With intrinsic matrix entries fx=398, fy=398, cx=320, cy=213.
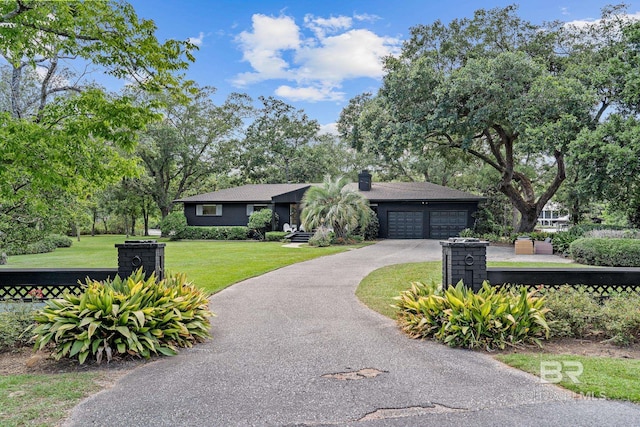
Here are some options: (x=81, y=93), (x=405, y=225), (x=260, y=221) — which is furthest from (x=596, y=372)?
(x=260, y=221)

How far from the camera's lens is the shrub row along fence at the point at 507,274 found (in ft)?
18.9

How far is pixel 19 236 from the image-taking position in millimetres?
8406

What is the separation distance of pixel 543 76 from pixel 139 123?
1719cm

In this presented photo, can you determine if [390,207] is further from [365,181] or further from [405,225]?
[365,181]

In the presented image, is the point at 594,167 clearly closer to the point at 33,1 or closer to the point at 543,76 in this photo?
the point at 543,76

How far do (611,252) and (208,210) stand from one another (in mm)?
22189

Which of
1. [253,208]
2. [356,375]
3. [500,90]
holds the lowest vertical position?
[356,375]

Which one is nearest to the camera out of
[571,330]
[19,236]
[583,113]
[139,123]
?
[571,330]

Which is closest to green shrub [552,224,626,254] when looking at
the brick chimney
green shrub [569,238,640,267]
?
green shrub [569,238,640,267]

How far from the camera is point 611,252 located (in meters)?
12.6

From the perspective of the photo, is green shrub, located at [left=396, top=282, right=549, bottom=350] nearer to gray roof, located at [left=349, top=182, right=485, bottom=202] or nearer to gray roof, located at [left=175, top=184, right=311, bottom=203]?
gray roof, located at [left=349, top=182, right=485, bottom=202]

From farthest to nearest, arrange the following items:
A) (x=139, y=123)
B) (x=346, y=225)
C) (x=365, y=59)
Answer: (x=365, y=59), (x=346, y=225), (x=139, y=123)

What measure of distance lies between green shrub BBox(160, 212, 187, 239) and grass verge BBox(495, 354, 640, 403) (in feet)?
77.1

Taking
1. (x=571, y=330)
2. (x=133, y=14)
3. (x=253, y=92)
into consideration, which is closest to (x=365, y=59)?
(x=253, y=92)
